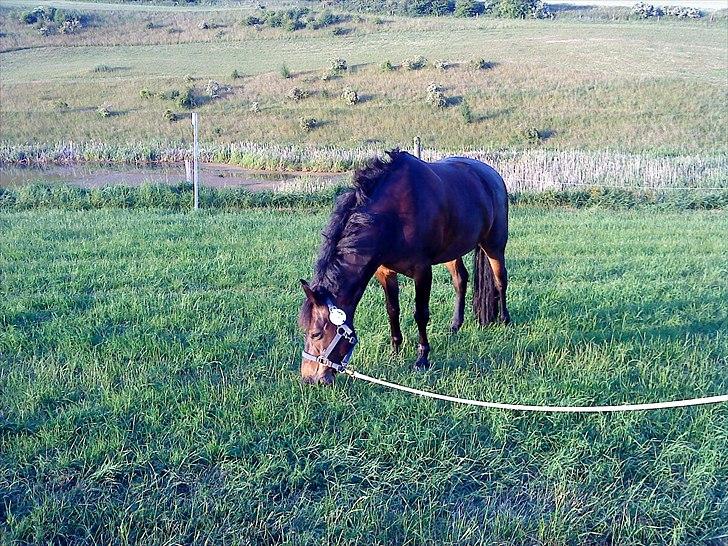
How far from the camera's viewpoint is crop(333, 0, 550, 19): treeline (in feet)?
254

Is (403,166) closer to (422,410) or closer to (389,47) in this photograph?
(422,410)

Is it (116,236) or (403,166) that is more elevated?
(403,166)

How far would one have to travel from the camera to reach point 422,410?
16.1 feet

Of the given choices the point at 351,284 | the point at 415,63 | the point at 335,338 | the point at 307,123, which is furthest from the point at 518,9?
the point at 335,338

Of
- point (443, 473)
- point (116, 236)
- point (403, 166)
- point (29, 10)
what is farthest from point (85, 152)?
point (29, 10)

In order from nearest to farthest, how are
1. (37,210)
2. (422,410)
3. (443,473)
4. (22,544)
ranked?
(22,544) < (443,473) < (422,410) < (37,210)

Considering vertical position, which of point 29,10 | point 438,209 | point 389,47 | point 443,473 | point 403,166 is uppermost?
point 29,10

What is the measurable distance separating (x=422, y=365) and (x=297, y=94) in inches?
1608

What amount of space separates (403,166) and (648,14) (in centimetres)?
8598

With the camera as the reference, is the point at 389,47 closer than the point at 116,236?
No

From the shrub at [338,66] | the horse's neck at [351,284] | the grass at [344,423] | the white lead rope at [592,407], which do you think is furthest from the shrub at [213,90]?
the white lead rope at [592,407]

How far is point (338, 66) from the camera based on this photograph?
48.7 metres

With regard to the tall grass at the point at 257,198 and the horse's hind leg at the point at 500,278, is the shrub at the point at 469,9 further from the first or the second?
the horse's hind leg at the point at 500,278

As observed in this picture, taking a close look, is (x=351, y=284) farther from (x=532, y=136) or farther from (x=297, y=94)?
(x=297, y=94)
